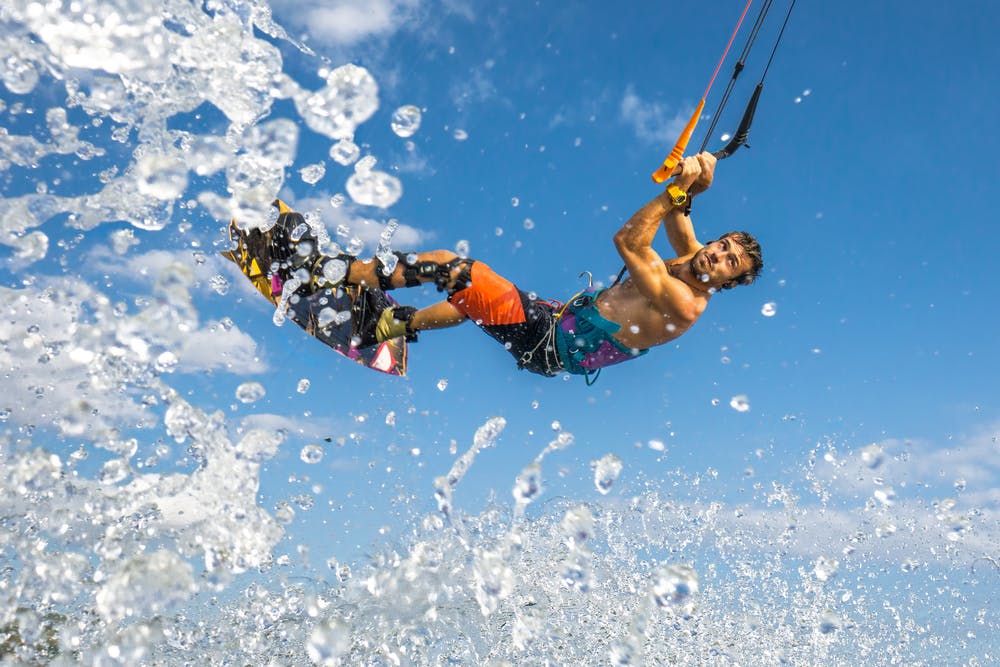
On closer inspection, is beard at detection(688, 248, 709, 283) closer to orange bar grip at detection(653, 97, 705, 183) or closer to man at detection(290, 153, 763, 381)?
man at detection(290, 153, 763, 381)

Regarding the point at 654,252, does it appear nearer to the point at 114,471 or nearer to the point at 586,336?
the point at 586,336

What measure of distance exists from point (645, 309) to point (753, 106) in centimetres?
193

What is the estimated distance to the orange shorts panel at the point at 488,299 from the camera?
19.0 ft

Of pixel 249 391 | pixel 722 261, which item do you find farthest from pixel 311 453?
pixel 722 261

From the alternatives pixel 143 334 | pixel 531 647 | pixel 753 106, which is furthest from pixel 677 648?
pixel 143 334

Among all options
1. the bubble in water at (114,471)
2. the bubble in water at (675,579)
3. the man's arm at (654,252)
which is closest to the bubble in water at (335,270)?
the man's arm at (654,252)

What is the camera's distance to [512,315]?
6062 mm

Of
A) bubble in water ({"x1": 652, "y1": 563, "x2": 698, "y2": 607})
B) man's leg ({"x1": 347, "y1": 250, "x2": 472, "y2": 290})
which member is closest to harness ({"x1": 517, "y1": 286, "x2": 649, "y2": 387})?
man's leg ({"x1": 347, "y1": 250, "x2": 472, "y2": 290})

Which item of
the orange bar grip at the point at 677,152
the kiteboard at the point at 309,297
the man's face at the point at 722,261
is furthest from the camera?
the kiteboard at the point at 309,297

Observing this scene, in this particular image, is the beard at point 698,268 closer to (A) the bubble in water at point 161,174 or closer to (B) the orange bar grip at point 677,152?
(B) the orange bar grip at point 677,152

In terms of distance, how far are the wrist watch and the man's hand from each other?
0.03m

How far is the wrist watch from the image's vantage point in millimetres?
5466

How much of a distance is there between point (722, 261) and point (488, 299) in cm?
197

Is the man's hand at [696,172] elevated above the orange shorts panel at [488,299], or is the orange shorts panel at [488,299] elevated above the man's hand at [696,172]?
the man's hand at [696,172]
